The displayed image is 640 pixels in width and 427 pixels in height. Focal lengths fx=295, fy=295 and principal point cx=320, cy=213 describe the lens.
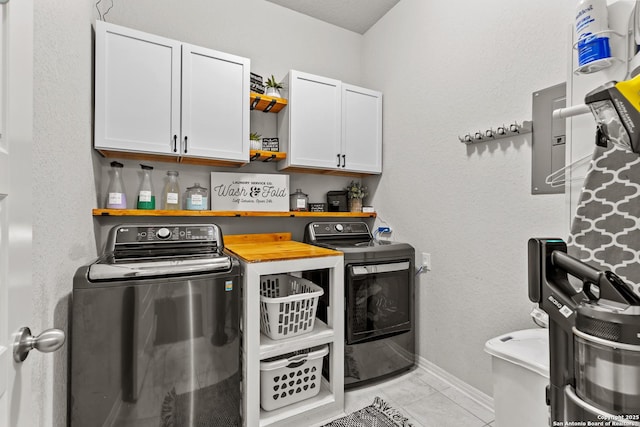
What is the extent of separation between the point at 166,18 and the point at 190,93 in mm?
739

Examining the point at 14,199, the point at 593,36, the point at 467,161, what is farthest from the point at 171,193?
the point at 593,36

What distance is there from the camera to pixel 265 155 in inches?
92.0

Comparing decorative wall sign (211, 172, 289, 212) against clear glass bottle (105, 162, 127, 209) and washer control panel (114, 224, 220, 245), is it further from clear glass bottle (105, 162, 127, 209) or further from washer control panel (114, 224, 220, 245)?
clear glass bottle (105, 162, 127, 209)

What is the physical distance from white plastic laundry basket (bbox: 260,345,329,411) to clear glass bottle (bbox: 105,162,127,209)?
54.2 inches

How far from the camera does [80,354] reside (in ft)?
4.18

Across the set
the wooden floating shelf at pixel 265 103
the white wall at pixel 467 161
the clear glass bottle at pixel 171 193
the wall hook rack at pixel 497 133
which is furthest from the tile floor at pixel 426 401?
the wooden floating shelf at pixel 265 103

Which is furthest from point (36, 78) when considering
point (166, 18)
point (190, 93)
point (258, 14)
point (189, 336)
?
point (258, 14)

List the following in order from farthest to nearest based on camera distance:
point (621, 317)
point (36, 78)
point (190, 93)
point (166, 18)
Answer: point (166, 18)
point (190, 93)
point (36, 78)
point (621, 317)

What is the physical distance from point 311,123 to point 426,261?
4.73 feet

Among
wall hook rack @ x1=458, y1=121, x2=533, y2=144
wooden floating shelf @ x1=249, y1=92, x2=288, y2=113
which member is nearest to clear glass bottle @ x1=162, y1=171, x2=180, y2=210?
wooden floating shelf @ x1=249, y1=92, x2=288, y2=113

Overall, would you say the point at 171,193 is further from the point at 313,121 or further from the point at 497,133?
the point at 497,133

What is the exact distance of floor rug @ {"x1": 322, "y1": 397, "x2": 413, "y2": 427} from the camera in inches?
67.2

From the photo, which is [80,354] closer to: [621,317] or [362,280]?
[362,280]

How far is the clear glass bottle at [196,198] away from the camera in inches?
85.4
